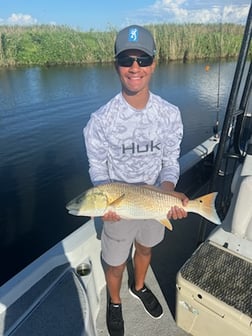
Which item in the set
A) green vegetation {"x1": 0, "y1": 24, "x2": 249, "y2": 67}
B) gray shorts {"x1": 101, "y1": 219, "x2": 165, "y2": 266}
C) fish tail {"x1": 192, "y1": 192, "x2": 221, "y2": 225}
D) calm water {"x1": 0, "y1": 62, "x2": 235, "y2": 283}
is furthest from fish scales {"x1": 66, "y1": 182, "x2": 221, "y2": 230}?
green vegetation {"x1": 0, "y1": 24, "x2": 249, "y2": 67}

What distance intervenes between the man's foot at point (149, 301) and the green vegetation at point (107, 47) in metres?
17.5

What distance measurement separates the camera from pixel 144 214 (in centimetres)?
168

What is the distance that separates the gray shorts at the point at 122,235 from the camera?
1.78m

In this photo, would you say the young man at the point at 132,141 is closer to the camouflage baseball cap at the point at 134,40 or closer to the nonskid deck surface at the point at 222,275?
the camouflage baseball cap at the point at 134,40

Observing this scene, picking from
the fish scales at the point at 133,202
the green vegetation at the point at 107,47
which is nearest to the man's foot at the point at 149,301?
the fish scales at the point at 133,202

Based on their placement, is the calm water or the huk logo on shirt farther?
the calm water

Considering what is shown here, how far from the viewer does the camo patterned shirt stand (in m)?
1.69

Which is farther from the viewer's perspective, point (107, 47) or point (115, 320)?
point (107, 47)

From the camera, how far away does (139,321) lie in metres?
2.14

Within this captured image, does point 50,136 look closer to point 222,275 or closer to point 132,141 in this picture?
point 132,141

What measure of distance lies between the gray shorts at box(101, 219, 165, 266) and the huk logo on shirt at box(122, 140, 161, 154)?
1.38 ft

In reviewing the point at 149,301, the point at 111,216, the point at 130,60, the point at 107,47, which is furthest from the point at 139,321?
the point at 107,47

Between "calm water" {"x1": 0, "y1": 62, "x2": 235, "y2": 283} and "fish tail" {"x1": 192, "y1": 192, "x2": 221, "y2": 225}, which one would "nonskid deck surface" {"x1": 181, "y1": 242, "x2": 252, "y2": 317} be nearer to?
"fish tail" {"x1": 192, "y1": 192, "x2": 221, "y2": 225}

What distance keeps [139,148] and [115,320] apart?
1218 mm
